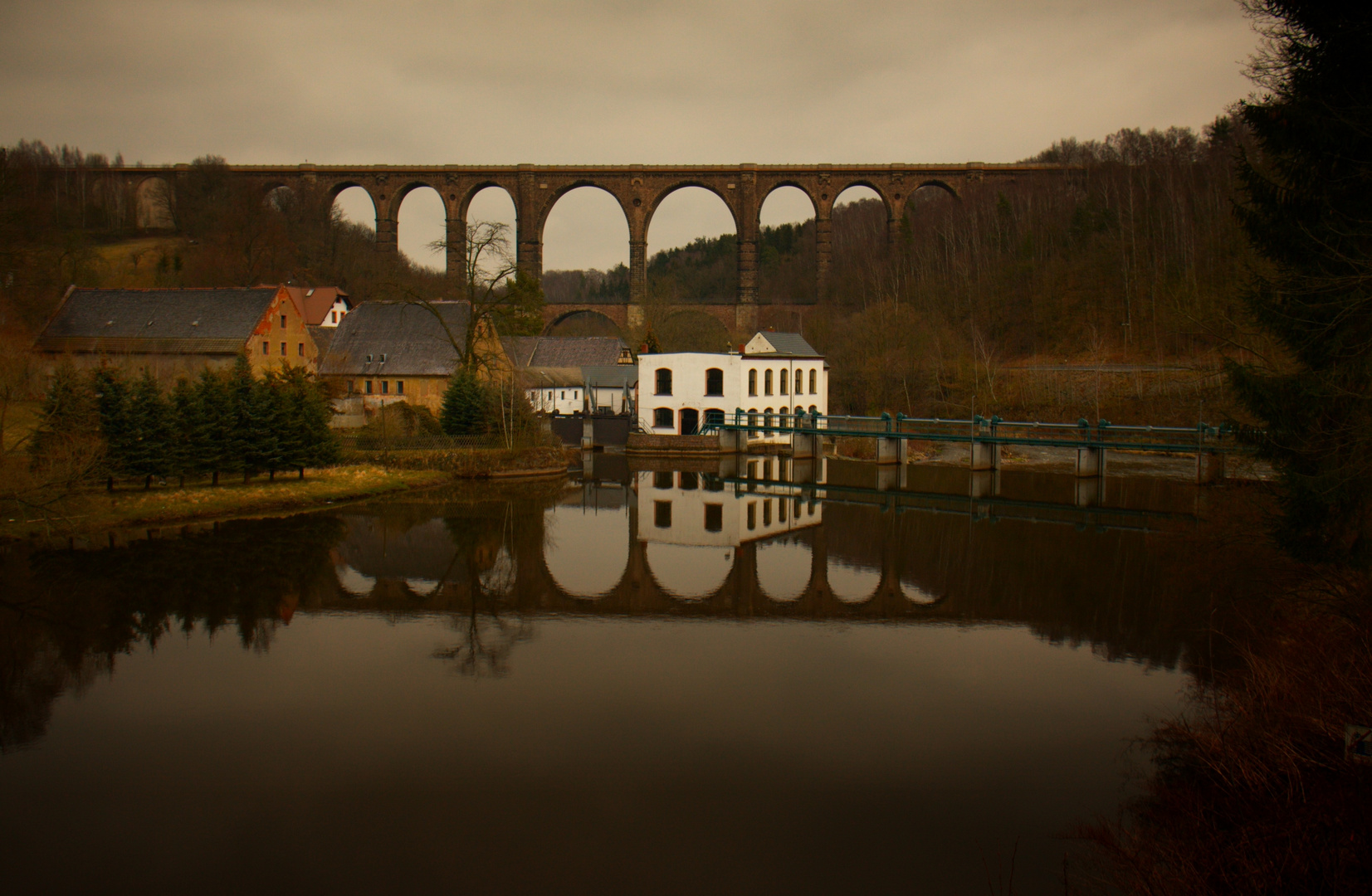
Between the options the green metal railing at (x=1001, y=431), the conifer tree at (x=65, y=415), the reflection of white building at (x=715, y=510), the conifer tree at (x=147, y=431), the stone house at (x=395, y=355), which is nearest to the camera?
the conifer tree at (x=65, y=415)

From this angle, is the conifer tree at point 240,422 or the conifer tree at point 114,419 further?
the conifer tree at point 240,422

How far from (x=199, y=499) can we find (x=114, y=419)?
1893 millimetres

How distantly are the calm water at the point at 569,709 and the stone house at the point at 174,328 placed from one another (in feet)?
53.7

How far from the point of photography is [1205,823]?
5.35 metres

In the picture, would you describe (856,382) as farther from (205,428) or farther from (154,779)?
(154,779)

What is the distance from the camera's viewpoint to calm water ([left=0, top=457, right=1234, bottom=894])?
581 cm

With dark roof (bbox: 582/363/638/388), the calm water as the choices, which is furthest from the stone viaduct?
the calm water

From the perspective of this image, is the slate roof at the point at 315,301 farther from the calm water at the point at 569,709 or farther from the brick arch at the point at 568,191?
the calm water at the point at 569,709

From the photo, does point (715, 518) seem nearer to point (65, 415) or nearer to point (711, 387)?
point (65, 415)

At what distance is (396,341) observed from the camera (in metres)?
32.0

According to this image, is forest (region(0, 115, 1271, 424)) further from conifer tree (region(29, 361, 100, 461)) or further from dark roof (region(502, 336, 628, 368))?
conifer tree (region(29, 361, 100, 461))

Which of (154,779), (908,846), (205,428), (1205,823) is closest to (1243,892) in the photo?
(1205,823)

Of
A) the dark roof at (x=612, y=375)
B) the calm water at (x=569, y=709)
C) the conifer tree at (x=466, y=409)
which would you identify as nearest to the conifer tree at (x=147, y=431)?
the calm water at (x=569, y=709)

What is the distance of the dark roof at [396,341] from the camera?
31.2m
